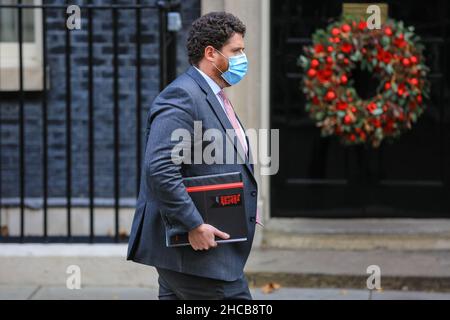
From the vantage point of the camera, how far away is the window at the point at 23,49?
7410mm

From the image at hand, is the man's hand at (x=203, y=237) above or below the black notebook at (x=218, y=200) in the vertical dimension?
below

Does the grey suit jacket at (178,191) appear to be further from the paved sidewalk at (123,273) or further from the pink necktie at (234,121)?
the paved sidewalk at (123,273)

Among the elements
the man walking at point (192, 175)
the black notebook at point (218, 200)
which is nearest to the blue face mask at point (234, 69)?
the man walking at point (192, 175)

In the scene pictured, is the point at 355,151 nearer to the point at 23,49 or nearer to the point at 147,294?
the point at 147,294

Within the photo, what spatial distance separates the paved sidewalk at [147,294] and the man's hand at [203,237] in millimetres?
2561

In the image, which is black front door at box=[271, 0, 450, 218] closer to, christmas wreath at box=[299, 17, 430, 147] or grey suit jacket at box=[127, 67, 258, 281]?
christmas wreath at box=[299, 17, 430, 147]

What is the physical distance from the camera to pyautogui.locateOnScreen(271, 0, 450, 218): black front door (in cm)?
741

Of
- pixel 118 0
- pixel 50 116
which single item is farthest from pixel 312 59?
pixel 50 116

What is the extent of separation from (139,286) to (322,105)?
1854 mm

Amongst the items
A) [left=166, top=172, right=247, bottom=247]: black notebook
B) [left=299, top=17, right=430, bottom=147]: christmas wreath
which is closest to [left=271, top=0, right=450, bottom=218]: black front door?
[left=299, top=17, right=430, bottom=147]: christmas wreath

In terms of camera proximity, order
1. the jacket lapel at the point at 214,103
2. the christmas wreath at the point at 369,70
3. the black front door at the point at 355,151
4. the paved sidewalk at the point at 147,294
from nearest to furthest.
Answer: the jacket lapel at the point at 214,103 < the paved sidewalk at the point at 147,294 < the christmas wreath at the point at 369,70 < the black front door at the point at 355,151

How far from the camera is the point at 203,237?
13.1 ft
